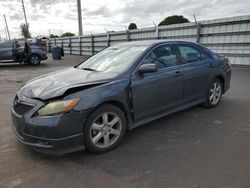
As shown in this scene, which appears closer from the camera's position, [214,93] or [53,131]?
[53,131]

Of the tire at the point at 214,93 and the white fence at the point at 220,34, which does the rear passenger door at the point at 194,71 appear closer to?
the tire at the point at 214,93

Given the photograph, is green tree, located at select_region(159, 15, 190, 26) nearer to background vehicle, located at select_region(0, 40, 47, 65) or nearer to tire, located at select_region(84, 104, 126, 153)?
background vehicle, located at select_region(0, 40, 47, 65)

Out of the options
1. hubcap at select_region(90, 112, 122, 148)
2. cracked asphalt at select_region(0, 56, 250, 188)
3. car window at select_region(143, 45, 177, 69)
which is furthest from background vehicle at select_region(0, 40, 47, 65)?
hubcap at select_region(90, 112, 122, 148)

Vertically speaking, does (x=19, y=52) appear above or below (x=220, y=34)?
below

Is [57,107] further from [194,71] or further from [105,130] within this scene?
[194,71]

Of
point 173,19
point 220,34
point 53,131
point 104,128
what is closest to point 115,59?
point 104,128

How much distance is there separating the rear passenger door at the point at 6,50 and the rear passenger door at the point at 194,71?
44.9 feet

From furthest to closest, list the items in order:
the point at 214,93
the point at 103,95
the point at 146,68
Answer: the point at 214,93
the point at 146,68
the point at 103,95

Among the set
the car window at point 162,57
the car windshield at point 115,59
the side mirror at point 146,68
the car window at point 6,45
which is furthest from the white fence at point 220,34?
the side mirror at point 146,68

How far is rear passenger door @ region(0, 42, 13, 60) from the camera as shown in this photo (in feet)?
49.0

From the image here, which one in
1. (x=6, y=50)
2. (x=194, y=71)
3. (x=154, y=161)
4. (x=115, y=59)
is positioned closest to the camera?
(x=154, y=161)

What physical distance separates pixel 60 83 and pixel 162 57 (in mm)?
1791

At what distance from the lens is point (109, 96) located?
3162mm

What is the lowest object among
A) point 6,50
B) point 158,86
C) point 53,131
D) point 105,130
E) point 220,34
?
point 105,130
